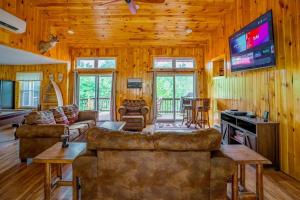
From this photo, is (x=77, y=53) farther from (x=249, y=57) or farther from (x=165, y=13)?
(x=249, y=57)

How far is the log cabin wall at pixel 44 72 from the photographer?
752cm

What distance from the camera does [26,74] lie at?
785 centimetres

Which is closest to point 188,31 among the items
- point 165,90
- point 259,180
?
point 165,90

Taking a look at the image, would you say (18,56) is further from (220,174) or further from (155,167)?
(220,174)

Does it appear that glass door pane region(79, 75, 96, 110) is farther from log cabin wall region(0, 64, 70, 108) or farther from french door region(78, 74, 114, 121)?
log cabin wall region(0, 64, 70, 108)

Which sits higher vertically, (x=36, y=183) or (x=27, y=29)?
(x=27, y=29)

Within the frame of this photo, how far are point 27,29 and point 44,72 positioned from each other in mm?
2899

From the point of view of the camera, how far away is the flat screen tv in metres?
3.23

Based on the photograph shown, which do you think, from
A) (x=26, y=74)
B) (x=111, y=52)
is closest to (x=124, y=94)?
(x=111, y=52)

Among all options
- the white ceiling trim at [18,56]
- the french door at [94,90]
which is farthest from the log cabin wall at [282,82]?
the white ceiling trim at [18,56]

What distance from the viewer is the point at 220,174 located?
168cm

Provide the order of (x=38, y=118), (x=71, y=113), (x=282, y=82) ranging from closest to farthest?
(x=282, y=82)
(x=38, y=118)
(x=71, y=113)

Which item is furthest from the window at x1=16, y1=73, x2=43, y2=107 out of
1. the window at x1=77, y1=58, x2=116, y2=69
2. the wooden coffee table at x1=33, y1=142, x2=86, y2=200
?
the wooden coffee table at x1=33, y1=142, x2=86, y2=200

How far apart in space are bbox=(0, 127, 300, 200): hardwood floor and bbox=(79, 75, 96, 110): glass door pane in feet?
14.4
